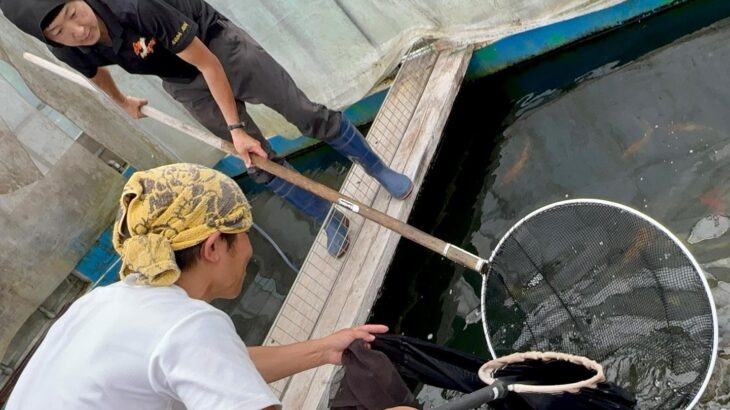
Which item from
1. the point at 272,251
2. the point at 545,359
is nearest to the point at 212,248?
the point at 545,359

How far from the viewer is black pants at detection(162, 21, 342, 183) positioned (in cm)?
338

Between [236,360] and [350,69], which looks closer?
[236,360]

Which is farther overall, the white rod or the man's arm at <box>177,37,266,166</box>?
the white rod

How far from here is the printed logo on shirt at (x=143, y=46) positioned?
3.03 metres

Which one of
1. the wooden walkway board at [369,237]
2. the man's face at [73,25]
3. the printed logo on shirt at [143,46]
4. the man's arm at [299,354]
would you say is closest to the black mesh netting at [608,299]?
the man's arm at [299,354]

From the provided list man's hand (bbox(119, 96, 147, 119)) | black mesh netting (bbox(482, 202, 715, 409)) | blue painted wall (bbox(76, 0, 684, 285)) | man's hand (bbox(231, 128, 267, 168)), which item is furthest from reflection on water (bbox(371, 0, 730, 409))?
man's hand (bbox(119, 96, 147, 119))

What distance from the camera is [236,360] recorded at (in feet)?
5.14

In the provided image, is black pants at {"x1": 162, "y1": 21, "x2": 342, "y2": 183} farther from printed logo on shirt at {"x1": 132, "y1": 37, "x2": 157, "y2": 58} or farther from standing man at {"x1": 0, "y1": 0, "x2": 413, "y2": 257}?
printed logo on shirt at {"x1": 132, "y1": 37, "x2": 157, "y2": 58}

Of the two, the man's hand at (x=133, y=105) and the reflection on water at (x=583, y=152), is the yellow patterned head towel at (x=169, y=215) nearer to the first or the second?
the man's hand at (x=133, y=105)

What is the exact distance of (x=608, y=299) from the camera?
2.83 m

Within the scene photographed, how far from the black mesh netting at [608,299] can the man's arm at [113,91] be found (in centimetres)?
236

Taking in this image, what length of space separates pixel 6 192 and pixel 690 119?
4.98 metres

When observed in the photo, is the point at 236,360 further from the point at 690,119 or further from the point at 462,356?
the point at 690,119

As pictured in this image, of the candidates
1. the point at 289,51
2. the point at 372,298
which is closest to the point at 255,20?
the point at 289,51
